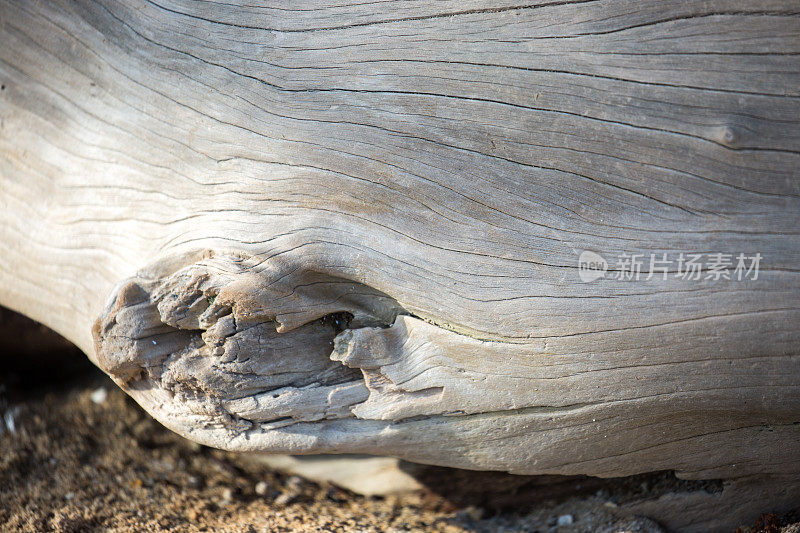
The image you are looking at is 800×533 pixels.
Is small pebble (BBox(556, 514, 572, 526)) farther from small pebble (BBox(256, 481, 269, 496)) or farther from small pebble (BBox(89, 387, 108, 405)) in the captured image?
small pebble (BBox(89, 387, 108, 405))

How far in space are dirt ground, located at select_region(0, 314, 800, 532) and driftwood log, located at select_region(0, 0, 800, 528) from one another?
1.98 ft

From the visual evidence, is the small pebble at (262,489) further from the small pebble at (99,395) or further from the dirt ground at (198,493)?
the small pebble at (99,395)

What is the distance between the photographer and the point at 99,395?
178 inches

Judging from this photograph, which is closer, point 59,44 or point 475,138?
point 475,138

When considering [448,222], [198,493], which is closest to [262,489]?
[198,493]

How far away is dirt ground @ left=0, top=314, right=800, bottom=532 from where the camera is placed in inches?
133

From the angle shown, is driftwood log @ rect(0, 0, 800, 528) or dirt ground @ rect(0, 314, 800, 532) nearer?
driftwood log @ rect(0, 0, 800, 528)

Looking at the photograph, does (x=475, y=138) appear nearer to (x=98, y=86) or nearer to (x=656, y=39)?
(x=656, y=39)

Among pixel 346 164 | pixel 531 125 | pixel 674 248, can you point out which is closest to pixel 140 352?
pixel 346 164

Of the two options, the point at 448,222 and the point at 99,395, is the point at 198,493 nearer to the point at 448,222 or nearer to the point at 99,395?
the point at 99,395

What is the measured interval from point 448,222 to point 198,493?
7.95 ft

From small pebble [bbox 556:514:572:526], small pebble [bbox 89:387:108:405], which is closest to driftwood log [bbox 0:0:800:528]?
small pebble [bbox 556:514:572:526]

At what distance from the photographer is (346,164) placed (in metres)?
2.71

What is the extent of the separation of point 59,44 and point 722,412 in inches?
148
